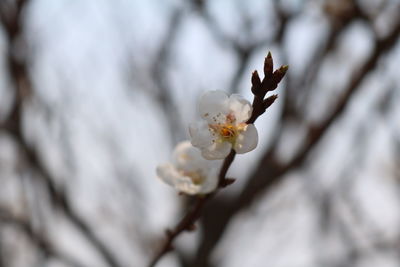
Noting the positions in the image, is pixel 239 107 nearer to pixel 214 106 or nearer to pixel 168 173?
pixel 214 106

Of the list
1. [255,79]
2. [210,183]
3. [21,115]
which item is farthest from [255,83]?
[21,115]

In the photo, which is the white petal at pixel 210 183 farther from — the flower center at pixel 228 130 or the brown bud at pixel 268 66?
the brown bud at pixel 268 66

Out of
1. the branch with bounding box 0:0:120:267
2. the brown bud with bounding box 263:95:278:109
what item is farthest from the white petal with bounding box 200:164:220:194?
the branch with bounding box 0:0:120:267

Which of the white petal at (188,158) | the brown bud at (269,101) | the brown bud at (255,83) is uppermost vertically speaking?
the brown bud at (255,83)

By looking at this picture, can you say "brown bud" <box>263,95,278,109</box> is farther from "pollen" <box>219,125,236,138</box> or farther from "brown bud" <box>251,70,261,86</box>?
"pollen" <box>219,125,236,138</box>

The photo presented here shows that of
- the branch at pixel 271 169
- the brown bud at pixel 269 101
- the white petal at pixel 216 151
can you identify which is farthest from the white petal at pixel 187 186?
the branch at pixel 271 169

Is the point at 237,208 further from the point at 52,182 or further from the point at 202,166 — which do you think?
the point at 202,166

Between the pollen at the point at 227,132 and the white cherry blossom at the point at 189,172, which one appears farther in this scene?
the white cherry blossom at the point at 189,172
